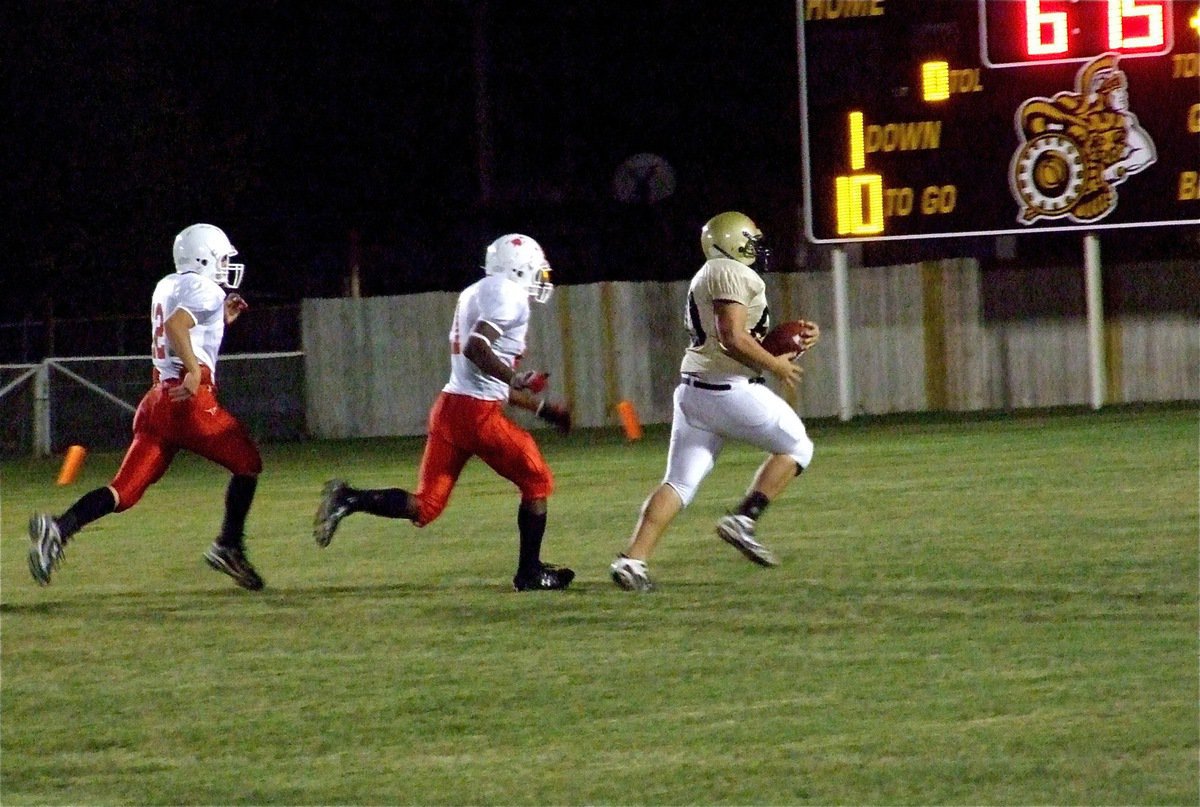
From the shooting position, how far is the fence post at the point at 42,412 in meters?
25.6

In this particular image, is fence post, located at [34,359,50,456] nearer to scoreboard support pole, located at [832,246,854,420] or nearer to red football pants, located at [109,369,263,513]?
scoreboard support pole, located at [832,246,854,420]

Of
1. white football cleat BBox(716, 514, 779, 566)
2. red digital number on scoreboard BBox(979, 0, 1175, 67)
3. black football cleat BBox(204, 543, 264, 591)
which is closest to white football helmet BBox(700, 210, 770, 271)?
white football cleat BBox(716, 514, 779, 566)

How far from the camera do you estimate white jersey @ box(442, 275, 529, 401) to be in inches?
384

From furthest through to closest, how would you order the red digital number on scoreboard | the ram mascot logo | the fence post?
the fence post → the ram mascot logo → the red digital number on scoreboard

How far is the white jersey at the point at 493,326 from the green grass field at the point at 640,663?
1016 mm

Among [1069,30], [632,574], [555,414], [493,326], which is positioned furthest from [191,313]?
[1069,30]

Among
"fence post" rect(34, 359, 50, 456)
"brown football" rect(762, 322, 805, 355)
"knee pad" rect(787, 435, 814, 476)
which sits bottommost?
"fence post" rect(34, 359, 50, 456)

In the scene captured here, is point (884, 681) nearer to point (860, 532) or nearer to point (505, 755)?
point (505, 755)

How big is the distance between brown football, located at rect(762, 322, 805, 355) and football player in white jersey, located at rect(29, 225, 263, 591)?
106 inches

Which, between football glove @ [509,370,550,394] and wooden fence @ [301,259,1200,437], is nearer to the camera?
football glove @ [509,370,550,394]

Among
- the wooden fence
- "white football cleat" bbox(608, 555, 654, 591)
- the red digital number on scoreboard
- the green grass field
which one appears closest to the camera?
the green grass field

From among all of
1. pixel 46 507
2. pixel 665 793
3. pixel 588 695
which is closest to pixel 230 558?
pixel 588 695

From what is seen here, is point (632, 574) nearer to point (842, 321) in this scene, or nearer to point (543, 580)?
point (543, 580)

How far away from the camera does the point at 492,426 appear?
9.82 meters
